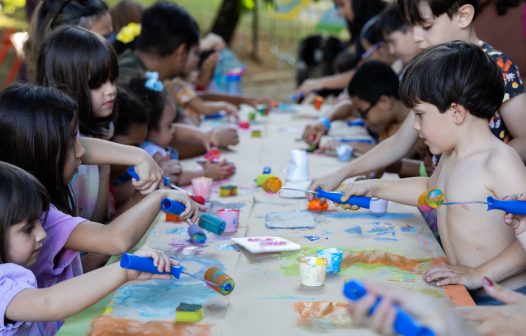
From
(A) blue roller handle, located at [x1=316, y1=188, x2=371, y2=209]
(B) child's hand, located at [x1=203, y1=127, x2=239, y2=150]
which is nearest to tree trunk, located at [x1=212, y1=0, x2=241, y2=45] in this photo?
(B) child's hand, located at [x1=203, y1=127, x2=239, y2=150]

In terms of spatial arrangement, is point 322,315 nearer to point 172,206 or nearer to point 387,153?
point 172,206

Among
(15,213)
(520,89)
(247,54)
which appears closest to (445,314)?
(15,213)

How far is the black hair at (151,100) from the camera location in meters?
3.81

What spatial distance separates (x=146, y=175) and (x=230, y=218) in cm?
36

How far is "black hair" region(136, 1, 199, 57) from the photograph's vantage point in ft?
15.3

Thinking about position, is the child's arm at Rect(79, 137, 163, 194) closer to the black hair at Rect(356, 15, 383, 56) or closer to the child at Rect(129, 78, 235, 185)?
the child at Rect(129, 78, 235, 185)

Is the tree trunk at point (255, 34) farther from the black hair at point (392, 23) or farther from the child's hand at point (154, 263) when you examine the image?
the child's hand at point (154, 263)

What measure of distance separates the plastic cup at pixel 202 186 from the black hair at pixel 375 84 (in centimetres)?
156

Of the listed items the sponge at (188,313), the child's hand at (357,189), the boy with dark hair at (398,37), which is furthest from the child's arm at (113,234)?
the boy with dark hair at (398,37)

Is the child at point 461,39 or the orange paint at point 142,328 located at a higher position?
the child at point 461,39

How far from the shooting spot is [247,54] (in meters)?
13.5

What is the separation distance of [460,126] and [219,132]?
201 cm

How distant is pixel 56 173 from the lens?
2.36m

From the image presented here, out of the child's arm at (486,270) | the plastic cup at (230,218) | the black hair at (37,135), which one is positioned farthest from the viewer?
the plastic cup at (230,218)
